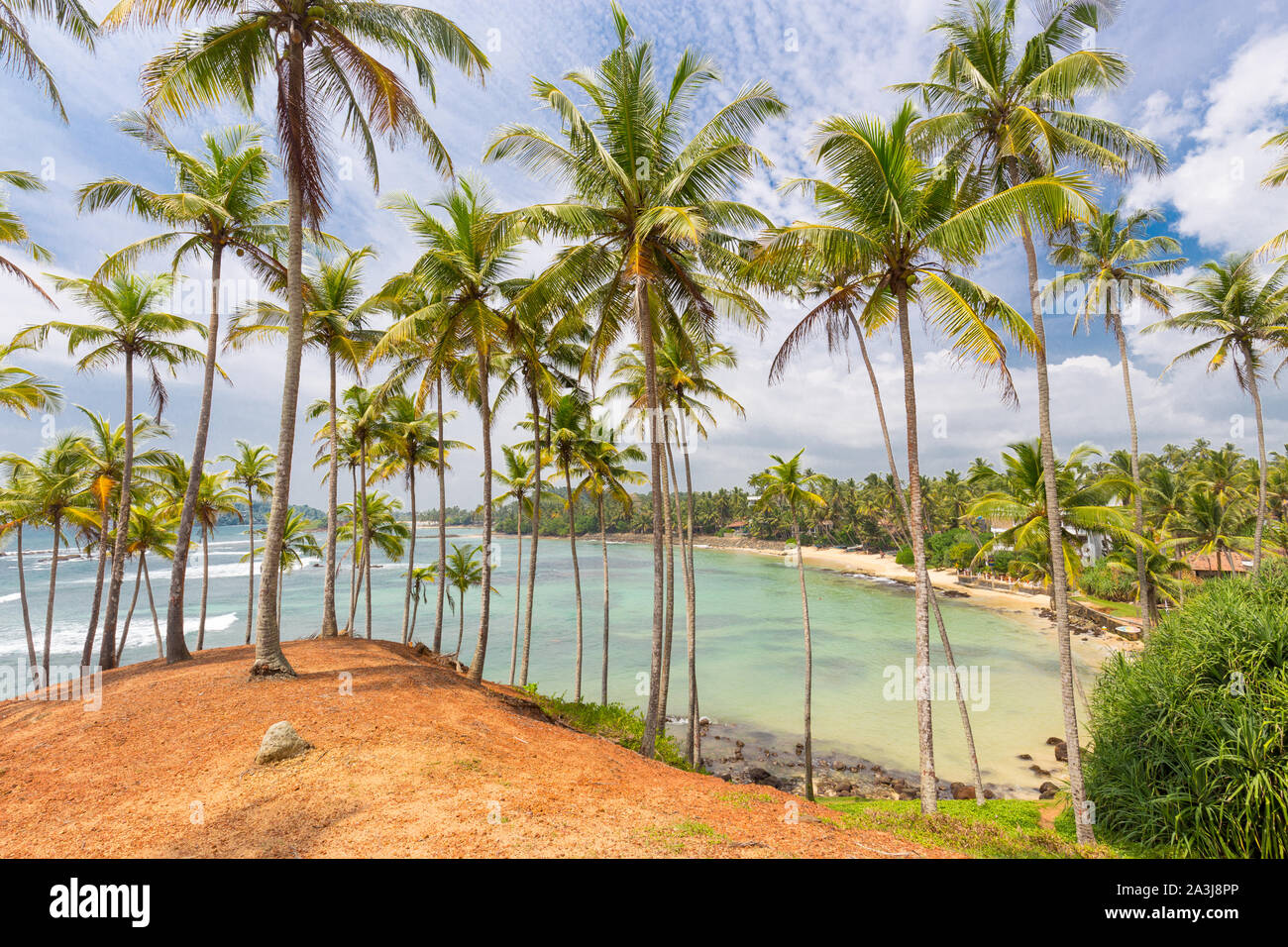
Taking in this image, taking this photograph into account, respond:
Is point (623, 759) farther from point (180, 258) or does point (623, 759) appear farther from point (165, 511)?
point (165, 511)

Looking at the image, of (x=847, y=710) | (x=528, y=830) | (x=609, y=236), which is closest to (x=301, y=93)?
(x=609, y=236)

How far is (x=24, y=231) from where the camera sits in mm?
11070

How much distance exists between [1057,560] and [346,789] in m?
11.6

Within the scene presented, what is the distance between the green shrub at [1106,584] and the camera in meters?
39.6

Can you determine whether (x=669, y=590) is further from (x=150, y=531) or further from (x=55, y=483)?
(x=150, y=531)

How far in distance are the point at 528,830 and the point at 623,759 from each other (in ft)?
14.0

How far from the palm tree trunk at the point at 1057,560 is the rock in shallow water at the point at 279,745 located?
37.2 feet

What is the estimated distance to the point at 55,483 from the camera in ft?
55.9

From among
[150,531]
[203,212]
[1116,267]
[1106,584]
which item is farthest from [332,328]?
[1106,584]

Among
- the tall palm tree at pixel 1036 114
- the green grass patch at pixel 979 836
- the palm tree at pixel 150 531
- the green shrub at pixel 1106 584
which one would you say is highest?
the tall palm tree at pixel 1036 114

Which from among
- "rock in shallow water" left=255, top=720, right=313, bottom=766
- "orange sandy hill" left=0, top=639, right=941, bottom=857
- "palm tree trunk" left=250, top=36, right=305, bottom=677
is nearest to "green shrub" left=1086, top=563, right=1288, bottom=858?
"orange sandy hill" left=0, top=639, right=941, bottom=857

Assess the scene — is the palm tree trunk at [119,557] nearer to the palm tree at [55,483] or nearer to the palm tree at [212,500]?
the palm tree at [55,483]

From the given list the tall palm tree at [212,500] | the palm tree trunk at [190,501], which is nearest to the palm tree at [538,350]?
the palm tree trunk at [190,501]

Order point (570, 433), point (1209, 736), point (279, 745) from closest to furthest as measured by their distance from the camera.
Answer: point (279, 745) < point (1209, 736) < point (570, 433)
